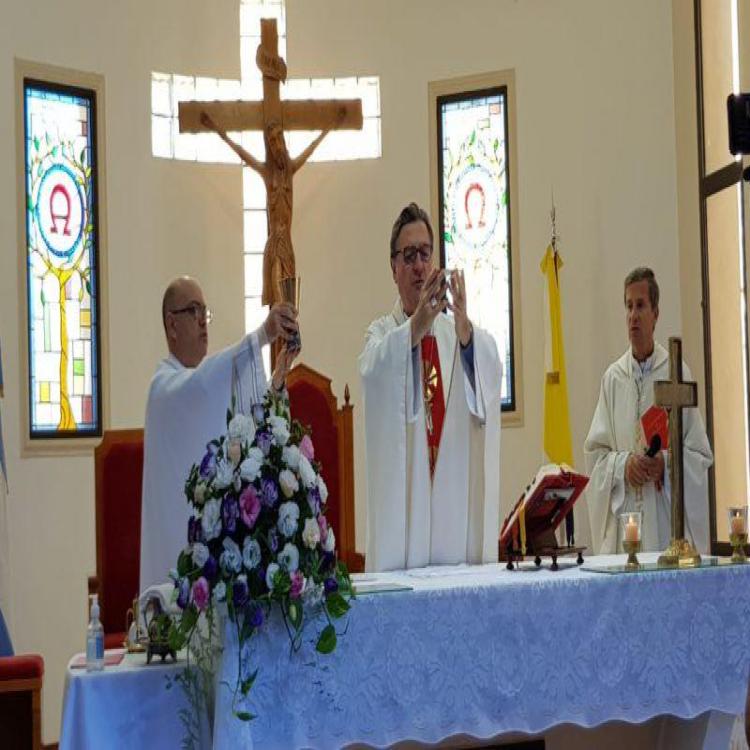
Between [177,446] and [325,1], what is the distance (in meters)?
6.85

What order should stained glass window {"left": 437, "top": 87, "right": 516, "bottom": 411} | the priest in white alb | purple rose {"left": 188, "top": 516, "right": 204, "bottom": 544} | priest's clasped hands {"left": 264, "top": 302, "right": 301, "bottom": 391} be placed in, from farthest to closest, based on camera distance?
stained glass window {"left": 437, "top": 87, "right": 516, "bottom": 411} → the priest in white alb → priest's clasped hands {"left": 264, "top": 302, "right": 301, "bottom": 391} → purple rose {"left": 188, "top": 516, "right": 204, "bottom": 544}

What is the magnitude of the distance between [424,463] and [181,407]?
951 mm

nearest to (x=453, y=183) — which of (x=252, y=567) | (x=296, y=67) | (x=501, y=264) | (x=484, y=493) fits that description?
(x=501, y=264)

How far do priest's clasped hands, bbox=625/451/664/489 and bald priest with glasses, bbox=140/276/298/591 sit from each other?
95.5 inches

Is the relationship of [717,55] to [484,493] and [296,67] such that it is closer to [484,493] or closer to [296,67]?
[296,67]

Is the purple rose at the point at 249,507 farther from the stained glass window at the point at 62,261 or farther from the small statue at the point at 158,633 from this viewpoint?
the stained glass window at the point at 62,261

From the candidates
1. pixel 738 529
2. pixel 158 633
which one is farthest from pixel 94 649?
pixel 738 529

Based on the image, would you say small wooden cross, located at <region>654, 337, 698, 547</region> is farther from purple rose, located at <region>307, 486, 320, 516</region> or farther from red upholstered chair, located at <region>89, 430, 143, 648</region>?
red upholstered chair, located at <region>89, 430, 143, 648</region>

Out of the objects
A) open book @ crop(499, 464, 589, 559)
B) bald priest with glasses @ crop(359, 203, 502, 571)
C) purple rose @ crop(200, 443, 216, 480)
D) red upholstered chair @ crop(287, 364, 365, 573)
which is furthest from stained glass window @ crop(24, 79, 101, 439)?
purple rose @ crop(200, 443, 216, 480)

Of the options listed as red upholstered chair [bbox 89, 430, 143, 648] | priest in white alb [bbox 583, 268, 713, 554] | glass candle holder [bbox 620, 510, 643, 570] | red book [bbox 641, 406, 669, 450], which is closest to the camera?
glass candle holder [bbox 620, 510, 643, 570]

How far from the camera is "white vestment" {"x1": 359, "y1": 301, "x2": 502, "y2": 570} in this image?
5.38 metres

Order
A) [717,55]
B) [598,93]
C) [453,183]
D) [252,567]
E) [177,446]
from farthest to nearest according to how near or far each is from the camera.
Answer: [453,183], [598,93], [717,55], [177,446], [252,567]

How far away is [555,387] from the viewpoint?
32.6 feet

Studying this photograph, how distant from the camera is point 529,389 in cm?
1061
